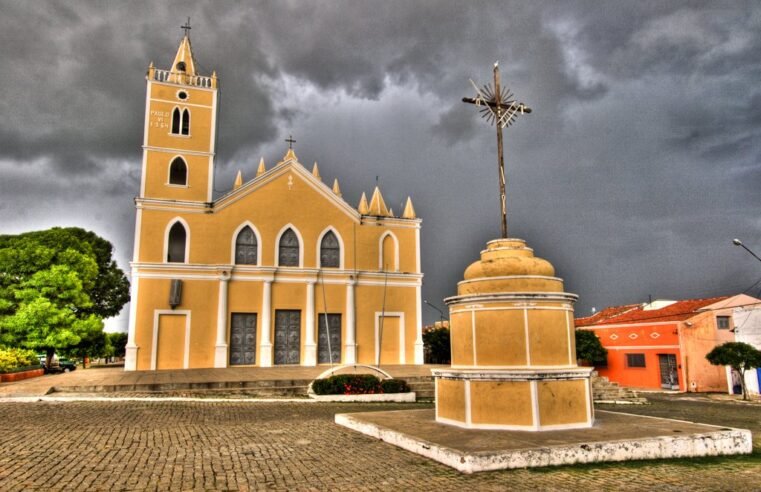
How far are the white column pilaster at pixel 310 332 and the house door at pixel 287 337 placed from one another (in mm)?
394

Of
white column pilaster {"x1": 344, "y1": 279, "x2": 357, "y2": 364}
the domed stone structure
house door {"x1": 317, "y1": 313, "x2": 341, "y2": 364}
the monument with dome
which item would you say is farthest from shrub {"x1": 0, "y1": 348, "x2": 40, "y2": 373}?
the domed stone structure

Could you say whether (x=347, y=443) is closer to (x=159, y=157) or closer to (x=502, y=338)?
(x=502, y=338)

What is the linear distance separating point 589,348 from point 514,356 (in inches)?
1003

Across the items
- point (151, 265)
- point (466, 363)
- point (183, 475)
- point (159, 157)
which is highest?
point (159, 157)

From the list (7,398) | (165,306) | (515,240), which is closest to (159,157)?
(165,306)

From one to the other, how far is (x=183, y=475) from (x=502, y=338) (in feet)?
16.1

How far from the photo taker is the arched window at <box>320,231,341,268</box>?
24.9 metres

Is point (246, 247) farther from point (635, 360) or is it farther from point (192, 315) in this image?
point (635, 360)

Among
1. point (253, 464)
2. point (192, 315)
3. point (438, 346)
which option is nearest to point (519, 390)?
point (253, 464)

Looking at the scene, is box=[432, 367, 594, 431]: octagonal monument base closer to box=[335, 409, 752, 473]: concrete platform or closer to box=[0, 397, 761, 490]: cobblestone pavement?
box=[335, 409, 752, 473]: concrete platform

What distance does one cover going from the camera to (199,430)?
Answer: 9.34 metres

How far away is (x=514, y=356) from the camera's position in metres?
8.48

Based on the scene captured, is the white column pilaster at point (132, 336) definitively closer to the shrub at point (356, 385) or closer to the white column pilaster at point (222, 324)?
the white column pilaster at point (222, 324)

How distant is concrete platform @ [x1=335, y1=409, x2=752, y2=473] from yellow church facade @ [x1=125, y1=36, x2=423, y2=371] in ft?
47.9
